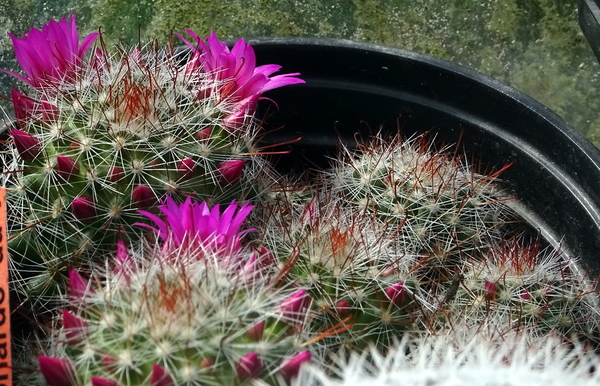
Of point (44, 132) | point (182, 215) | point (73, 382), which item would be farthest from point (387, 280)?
point (44, 132)

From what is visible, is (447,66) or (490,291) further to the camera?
(447,66)

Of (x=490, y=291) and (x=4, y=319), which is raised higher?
(x=490, y=291)

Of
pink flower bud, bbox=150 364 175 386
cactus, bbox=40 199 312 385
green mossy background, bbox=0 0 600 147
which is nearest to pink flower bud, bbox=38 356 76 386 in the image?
cactus, bbox=40 199 312 385

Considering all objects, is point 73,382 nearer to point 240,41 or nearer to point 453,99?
point 240,41

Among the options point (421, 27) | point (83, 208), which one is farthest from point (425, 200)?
point (421, 27)

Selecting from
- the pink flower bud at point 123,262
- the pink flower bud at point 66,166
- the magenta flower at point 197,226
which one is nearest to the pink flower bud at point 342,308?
the magenta flower at point 197,226

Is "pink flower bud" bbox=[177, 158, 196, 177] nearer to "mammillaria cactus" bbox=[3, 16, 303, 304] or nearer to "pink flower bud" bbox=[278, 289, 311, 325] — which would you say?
"mammillaria cactus" bbox=[3, 16, 303, 304]

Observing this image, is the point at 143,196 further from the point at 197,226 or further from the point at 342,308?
the point at 342,308
